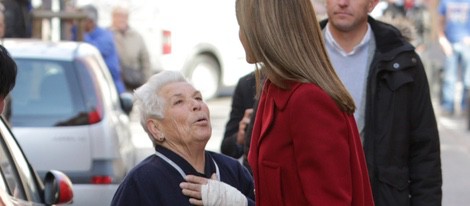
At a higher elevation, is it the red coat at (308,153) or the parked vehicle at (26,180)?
the red coat at (308,153)

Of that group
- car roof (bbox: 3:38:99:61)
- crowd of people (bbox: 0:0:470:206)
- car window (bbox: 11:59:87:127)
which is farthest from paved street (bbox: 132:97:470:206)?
crowd of people (bbox: 0:0:470:206)

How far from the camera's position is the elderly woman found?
5004mm

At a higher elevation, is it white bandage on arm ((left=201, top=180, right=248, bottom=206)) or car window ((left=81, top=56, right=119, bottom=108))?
white bandage on arm ((left=201, top=180, right=248, bottom=206))

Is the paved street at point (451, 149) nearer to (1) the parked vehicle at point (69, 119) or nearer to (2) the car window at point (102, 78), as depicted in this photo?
(2) the car window at point (102, 78)

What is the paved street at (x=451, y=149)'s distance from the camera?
13.8 metres

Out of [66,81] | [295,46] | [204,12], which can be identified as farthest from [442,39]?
[295,46]

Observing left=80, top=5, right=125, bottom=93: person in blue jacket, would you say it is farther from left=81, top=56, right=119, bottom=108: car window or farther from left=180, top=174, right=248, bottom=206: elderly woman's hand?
left=180, top=174, right=248, bottom=206: elderly woman's hand

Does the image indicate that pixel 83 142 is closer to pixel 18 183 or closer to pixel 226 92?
pixel 18 183

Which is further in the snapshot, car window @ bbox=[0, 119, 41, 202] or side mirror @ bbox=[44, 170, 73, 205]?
side mirror @ bbox=[44, 170, 73, 205]

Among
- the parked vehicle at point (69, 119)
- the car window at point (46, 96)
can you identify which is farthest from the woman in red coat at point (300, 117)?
the car window at point (46, 96)

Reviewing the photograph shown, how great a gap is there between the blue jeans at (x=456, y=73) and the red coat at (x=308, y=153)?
15261 mm

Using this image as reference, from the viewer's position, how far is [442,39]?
20531 millimetres

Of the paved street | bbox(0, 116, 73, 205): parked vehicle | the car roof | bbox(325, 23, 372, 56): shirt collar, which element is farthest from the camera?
the paved street

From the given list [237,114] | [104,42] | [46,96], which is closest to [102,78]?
[46,96]
